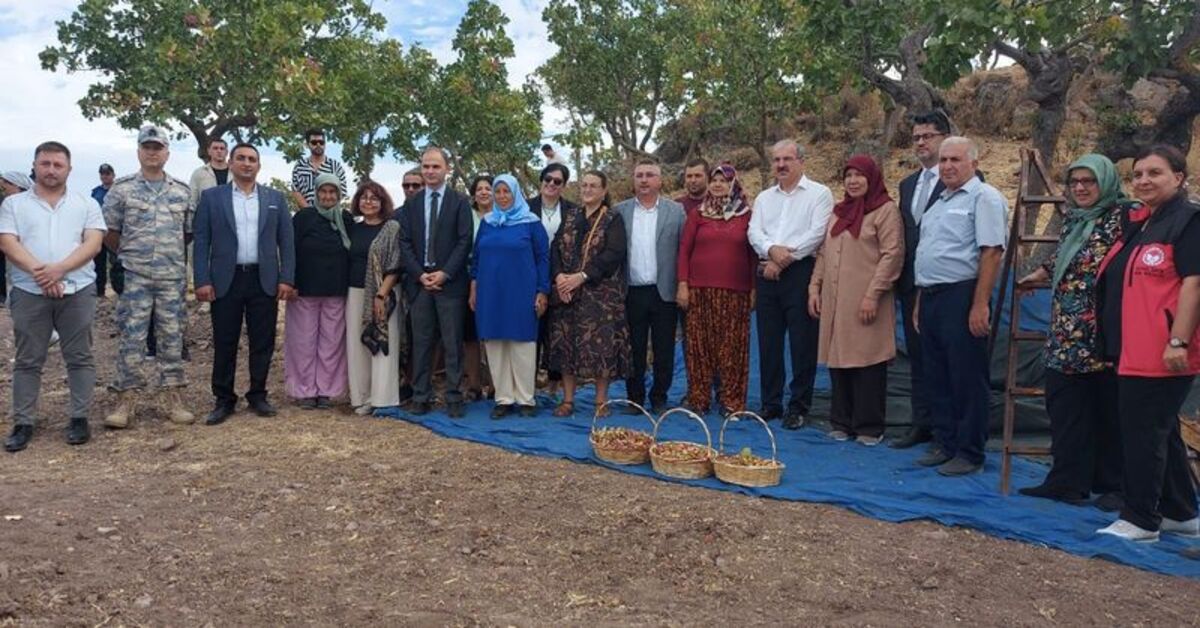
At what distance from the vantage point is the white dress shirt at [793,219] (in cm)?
523

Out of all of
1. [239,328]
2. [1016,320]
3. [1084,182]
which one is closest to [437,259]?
Answer: [239,328]

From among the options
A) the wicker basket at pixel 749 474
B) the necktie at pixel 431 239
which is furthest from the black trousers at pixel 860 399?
the necktie at pixel 431 239

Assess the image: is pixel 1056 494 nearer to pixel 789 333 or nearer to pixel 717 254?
pixel 789 333

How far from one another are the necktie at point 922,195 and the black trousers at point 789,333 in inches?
27.4

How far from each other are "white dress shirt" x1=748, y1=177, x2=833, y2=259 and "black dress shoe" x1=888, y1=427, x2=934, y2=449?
47.3 inches

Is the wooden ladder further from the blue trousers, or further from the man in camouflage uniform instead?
the man in camouflage uniform

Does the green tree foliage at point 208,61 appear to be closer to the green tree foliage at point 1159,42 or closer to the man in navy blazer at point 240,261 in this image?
the man in navy blazer at point 240,261

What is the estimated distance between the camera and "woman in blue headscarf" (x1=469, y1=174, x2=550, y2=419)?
549cm

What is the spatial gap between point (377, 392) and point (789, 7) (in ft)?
21.8

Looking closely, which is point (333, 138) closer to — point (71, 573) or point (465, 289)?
point (465, 289)

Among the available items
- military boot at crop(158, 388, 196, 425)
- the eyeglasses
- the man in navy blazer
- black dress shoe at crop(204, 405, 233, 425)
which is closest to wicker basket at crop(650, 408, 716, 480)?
the eyeglasses

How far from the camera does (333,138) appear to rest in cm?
1170

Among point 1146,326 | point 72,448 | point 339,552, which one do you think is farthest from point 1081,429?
point 72,448

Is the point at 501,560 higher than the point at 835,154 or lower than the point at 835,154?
lower
